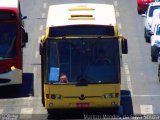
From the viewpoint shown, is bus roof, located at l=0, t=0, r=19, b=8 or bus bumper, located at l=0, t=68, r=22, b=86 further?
bus roof, located at l=0, t=0, r=19, b=8

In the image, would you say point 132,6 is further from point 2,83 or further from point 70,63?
point 70,63

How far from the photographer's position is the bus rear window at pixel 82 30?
24.7 m

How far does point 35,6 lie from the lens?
48.4 m

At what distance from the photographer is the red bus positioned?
28.2 meters

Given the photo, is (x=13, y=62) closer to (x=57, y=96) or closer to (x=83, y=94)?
(x=57, y=96)

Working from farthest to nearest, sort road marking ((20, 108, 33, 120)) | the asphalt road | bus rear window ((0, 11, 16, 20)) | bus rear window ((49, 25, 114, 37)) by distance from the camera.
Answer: bus rear window ((0, 11, 16, 20)) < the asphalt road < road marking ((20, 108, 33, 120)) < bus rear window ((49, 25, 114, 37))

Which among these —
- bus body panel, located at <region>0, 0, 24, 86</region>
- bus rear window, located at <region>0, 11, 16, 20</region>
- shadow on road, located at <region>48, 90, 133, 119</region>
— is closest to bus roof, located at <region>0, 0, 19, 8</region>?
bus body panel, located at <region>0, 0, 24, 86</region>

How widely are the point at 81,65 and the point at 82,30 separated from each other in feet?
3.49

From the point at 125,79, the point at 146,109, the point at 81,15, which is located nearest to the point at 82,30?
the point at 81,15

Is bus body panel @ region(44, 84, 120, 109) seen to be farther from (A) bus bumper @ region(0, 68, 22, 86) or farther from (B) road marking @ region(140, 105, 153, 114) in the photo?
(A) bus bumper @ region(0, 68, 22, 86)

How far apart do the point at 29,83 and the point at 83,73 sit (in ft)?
22.1

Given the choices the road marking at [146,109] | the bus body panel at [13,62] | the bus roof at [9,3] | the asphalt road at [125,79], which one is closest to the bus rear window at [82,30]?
the asphalt road at [125,79]

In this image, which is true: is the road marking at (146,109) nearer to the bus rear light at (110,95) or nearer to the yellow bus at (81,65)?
the yellow bus at (81,65)

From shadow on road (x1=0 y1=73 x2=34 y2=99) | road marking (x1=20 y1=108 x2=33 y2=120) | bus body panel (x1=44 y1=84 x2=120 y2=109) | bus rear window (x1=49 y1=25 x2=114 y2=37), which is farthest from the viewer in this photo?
shadow on road (x1=0 y1=73 x2=34 y2=99)
